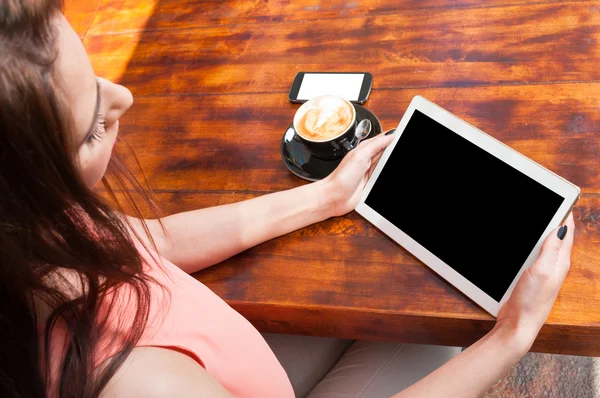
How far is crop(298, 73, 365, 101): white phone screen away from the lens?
3.78 ft

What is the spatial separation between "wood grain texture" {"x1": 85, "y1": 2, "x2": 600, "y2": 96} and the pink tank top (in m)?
0.54

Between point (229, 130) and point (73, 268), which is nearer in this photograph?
point (73, 268)

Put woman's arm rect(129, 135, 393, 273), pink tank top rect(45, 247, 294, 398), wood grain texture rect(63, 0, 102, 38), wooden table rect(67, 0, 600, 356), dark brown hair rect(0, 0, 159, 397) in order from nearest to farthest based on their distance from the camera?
dark brown hair rect(0, 0, 159, 397)
pink tank top rect(45, 247, 294, 398)
wooden table rect(67, 0, 600, 356)
woman's arm rect(129, 135, 393, 273)
wood grain texture rect(63, 0, 102, 38)

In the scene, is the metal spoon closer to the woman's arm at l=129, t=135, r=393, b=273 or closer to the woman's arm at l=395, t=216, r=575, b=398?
the woman's arm at l=129, t=135, r=393, b=273

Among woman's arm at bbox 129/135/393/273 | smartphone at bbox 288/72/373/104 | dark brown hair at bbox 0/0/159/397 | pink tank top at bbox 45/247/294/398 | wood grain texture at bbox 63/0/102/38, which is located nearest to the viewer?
dark brown hair at bbox 0/0/159/397

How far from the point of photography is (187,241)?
1029mm

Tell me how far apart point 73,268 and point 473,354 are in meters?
0.58

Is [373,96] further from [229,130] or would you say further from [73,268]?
[73,268]

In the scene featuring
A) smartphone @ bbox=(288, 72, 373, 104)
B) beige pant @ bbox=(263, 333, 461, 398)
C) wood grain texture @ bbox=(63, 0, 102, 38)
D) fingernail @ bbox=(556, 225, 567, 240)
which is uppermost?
wood grain texture @ bbox=(63, 0, 102, 38)

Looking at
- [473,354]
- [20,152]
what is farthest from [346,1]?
[20,152]

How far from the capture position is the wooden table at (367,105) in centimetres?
90

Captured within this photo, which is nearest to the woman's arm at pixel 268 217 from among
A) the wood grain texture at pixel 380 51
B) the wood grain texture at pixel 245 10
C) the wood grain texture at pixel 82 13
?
the wood grain texture at pixel 380 51

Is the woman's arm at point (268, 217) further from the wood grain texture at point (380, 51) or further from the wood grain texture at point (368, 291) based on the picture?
the wood grain texture at point (380, 51)

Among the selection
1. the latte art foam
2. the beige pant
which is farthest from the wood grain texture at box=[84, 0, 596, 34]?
the beige pant
